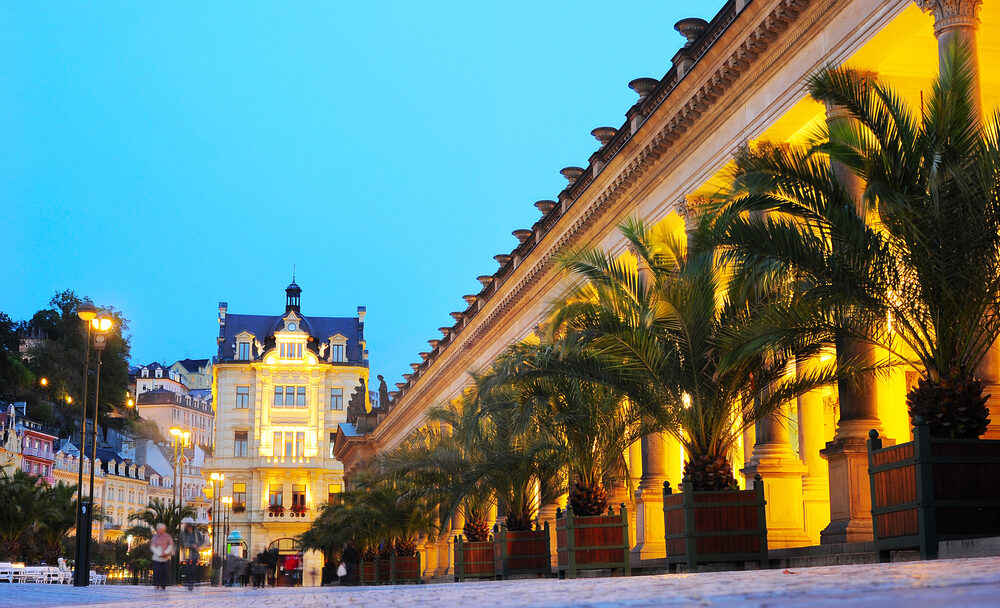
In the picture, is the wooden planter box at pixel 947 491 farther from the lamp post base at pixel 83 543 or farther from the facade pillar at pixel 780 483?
the lamp post base at pixel 83 543

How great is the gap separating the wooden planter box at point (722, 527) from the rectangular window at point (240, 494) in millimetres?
90840

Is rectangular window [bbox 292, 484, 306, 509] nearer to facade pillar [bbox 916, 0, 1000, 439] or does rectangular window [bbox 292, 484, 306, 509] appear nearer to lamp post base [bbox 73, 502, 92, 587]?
lamp post base [bbox 73, 502, 92, 587]

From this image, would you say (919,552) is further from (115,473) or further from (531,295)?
(115,473)

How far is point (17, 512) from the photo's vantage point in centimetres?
7738

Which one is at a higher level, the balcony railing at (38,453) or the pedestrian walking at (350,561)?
the balcony railing at (38,453)

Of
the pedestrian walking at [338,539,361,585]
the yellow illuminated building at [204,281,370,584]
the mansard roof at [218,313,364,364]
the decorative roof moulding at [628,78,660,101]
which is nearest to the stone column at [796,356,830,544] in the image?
the decorative roof moulding at [628,78,660,101]

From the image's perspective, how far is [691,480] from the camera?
62.3 ft

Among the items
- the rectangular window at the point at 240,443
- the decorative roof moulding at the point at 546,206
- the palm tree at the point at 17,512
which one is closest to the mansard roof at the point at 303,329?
the rectangular window at the point at 240,443

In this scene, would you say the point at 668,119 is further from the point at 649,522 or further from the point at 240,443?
the point at 240,443

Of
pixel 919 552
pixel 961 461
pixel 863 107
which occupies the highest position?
pixel 863 107

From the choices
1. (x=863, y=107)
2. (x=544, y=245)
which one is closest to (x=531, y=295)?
(x=544, y=245)

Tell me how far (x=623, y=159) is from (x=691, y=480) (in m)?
14.9

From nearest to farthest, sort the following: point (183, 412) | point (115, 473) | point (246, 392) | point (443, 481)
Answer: point (443, 481) < point (246, 392) < point (115, 473) < point (183, 412)

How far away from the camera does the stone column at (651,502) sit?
95.2ft
